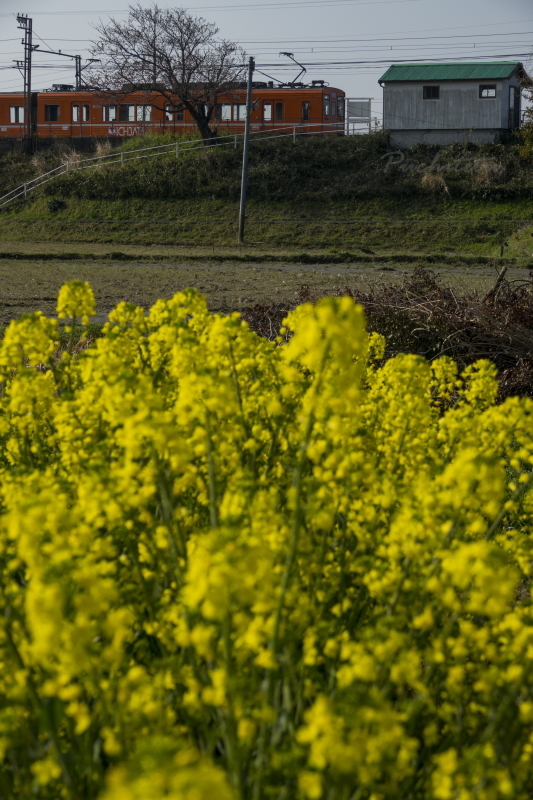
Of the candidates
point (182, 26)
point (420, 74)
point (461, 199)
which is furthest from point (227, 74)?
point (461, 199)

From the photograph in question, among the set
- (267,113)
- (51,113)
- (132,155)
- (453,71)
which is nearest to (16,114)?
(51,113)

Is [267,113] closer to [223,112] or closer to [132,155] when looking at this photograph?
[223,112]

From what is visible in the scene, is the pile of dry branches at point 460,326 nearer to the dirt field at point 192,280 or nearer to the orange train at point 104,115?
the dirt field at point 192,280

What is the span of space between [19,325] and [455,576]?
2.04 m

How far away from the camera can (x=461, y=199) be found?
34156 mm

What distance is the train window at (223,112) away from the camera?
141 feet

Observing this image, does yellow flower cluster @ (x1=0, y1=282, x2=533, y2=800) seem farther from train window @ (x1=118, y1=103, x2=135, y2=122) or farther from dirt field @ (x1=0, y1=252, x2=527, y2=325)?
train window @ (x1=118, y1=103, x2=135, y2=122)

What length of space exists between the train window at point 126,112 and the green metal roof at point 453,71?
12.7 m

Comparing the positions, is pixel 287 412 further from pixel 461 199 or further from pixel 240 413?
pixel 461 199

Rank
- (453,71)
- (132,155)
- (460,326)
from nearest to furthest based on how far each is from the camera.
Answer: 1. (460,326)
2. (453,71)
3. (132,155)

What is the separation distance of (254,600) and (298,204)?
1362 inches

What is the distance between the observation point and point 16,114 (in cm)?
4409

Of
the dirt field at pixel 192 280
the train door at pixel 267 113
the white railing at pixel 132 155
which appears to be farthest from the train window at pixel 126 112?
the dirt field at pixel 192 280

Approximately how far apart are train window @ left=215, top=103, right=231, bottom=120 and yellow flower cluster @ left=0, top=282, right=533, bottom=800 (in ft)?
138
